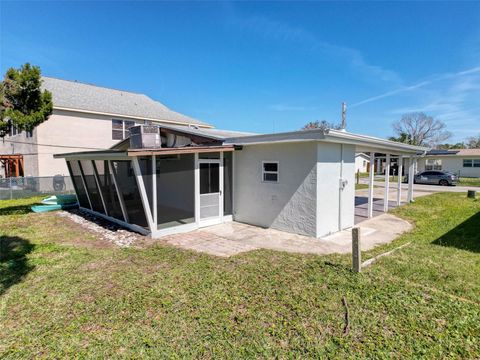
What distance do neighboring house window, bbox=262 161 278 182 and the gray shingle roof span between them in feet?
45.8

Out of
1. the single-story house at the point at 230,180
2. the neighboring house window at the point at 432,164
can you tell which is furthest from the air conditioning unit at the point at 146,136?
the neighboring house window at the point at 432,164

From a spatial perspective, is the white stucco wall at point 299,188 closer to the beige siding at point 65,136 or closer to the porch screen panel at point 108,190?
the porch screen panel at point 108,190

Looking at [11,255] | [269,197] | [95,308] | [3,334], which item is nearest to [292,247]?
[269,197]

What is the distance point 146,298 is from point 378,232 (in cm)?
711

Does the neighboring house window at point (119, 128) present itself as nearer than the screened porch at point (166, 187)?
No

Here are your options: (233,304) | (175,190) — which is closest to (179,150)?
(175,190)

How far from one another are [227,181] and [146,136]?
9.98 ft

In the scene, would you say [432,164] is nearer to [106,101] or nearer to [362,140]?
[362,140]

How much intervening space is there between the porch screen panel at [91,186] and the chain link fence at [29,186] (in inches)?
266

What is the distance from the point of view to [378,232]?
26.8ft

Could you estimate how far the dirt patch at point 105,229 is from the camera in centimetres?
719

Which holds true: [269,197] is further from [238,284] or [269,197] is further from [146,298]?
[146,298]

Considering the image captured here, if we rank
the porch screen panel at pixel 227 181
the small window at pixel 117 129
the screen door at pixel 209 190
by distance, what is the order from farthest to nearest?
the small window at pixel 117 129, the porch screen panel at pixel 227 181, the screen door at pixel 209 190

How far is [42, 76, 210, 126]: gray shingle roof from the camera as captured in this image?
1691 cm
